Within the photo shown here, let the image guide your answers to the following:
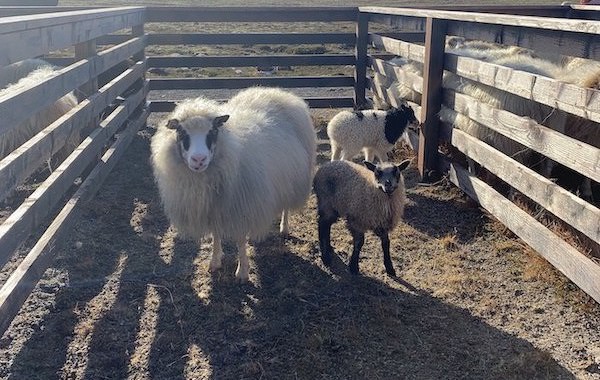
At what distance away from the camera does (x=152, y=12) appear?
9.57 metres

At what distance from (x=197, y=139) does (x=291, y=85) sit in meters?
6.07

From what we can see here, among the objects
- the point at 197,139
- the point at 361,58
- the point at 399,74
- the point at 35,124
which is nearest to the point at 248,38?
the point at 361,58

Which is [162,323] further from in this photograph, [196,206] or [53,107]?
[53,107]

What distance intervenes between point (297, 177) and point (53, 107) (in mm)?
3205

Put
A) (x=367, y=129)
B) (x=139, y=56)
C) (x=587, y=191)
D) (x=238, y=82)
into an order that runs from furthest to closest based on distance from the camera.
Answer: (x=238, y=82) < (x=139, y=56) < (x=367, y=129) < (x=587, y=191)

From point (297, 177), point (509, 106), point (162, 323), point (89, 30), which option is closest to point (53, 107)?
point (89, 30)

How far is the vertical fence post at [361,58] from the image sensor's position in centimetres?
998

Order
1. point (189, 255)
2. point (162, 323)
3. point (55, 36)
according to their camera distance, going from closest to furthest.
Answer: point (162, 323)
point (55, 36)
point (189, 255)

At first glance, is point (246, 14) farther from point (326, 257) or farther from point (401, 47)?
point (326, 257)

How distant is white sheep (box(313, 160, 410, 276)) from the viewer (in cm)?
476

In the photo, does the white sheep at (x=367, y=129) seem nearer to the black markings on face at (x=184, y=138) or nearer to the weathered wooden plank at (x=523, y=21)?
the weathered wooden plank at (x=523, y=21)

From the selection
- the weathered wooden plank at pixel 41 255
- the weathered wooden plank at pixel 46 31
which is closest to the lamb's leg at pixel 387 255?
the weathered wooden plank at pixel 41 255

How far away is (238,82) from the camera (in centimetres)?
1034

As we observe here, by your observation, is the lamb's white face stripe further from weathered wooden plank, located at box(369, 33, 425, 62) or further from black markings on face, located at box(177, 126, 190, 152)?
weathered wooden plank, located at box(369, 33, 425, 62)
